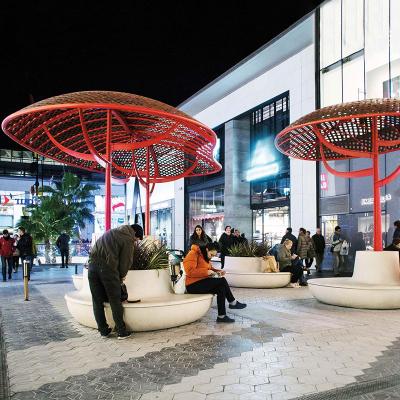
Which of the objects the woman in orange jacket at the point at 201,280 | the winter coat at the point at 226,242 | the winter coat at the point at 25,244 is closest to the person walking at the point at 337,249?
the winter coat at the point at 226,242

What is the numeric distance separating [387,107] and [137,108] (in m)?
5.10

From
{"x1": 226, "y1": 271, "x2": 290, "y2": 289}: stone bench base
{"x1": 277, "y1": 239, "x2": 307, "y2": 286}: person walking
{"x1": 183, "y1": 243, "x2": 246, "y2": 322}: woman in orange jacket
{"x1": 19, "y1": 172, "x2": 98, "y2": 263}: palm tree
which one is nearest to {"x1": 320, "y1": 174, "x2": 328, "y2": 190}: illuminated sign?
{"x1": 277, "y1": 239, "x2": 307, "y2": 286}: person walking

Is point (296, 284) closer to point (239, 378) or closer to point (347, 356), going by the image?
point (347, 356)

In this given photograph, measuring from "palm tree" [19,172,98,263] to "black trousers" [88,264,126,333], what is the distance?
1862 cm

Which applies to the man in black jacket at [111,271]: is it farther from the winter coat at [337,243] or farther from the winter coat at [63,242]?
the winter coat at [63,242]

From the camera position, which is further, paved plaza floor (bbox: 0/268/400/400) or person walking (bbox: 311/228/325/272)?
person walking (bbox: 311/228/325/272)

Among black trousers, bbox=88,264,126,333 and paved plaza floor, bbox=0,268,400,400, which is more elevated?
black trousers, bbox=88,264,126,333

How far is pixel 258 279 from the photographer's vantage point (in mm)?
12156

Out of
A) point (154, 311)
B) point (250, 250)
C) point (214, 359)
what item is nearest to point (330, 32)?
point (250, 250)

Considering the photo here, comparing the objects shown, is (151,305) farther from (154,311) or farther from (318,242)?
(318,242)

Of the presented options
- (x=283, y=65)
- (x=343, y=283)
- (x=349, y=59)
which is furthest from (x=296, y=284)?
(x=283, y=65)

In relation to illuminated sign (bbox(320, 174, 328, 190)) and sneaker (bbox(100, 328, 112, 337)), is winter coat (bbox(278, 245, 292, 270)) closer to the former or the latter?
illuminated sign (bbox(320, 174, 328, 190))

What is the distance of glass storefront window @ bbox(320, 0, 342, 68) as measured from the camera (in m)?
19.1

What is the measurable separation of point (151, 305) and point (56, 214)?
62.0 ft
